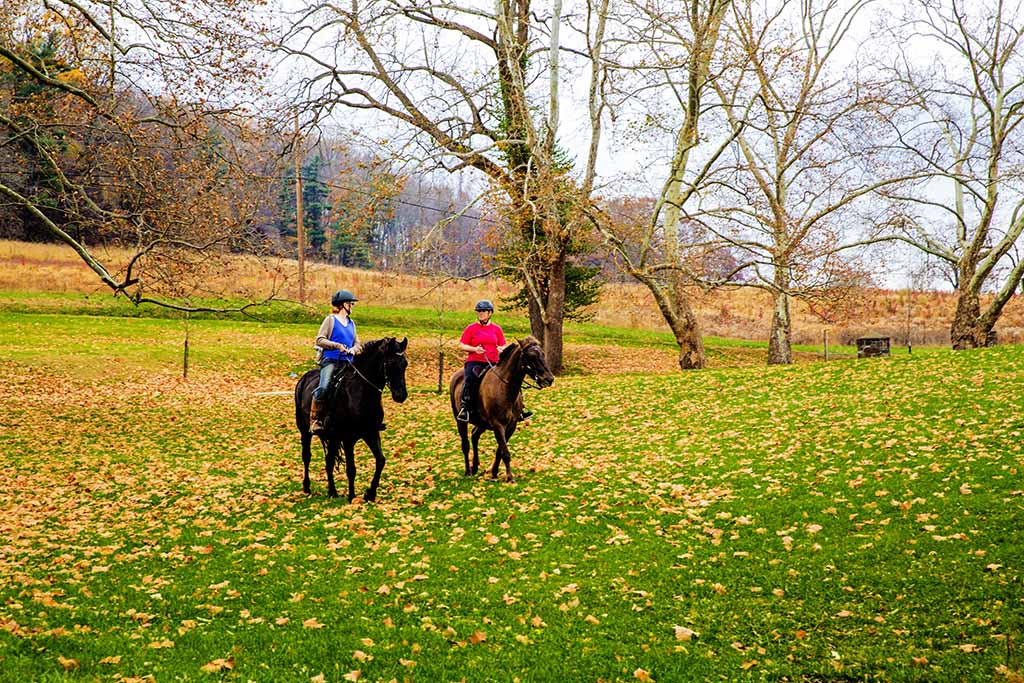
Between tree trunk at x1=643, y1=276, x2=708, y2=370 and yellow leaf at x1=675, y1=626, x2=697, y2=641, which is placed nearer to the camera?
yellow leaf at x1=675, y1=626, x2=697, y2=641

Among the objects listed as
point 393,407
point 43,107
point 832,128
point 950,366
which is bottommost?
point 393,407

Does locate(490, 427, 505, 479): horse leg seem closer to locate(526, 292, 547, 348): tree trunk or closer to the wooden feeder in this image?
locate(526, 292, 547, 348): tree trunk

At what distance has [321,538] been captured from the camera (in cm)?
1008

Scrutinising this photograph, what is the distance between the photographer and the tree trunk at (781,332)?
3373 cm

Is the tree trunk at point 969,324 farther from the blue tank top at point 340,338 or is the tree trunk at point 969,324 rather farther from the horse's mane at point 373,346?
the blue tank top at point 340,338

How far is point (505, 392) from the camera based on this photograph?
1269 centimetres

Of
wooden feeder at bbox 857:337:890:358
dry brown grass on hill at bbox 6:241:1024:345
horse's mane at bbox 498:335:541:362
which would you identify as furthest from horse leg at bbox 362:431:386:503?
wooden feeder at bbox 857:337:890:358

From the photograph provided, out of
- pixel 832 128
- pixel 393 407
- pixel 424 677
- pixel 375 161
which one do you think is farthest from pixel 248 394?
pixel 832 128

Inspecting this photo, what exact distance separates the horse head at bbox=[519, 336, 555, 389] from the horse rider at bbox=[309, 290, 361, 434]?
8.76 ft

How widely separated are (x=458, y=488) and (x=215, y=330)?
99.5 feet

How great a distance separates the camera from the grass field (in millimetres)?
6480

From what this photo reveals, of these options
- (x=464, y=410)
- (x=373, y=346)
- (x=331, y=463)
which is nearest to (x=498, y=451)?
(x=464, y=410)

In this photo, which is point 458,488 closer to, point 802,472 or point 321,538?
point 321,538

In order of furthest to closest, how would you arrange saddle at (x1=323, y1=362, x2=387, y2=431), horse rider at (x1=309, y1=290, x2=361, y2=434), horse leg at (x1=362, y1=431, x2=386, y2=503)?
horse leg at (x1=362, y1=431, x2=386, y2=503) < saddle at (x1=323, y1=362, x2=387, y2=431) < horse rider at (x1=309, y1=290, x2=361, y2=434)
